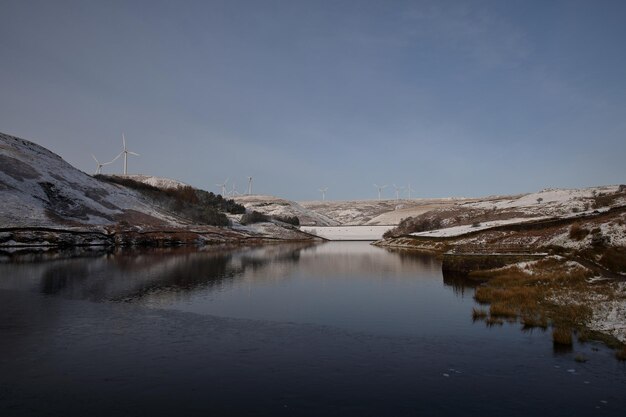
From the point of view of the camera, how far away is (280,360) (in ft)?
67.9

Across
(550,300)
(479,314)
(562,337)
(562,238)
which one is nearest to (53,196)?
(562,238)

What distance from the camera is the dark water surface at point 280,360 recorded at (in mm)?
15758

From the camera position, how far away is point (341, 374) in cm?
1886

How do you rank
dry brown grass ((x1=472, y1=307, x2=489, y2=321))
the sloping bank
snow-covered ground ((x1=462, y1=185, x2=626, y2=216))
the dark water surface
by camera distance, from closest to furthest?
the dark water surface
the sloping bank
dry brown grass ((x1=472, y1=307, x2=489, y2=321))
snow-covered ground ((x1=462, y1=185, x2=626, y2=216))

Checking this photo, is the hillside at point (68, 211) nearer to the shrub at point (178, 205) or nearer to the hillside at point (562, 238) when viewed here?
the shrub at point (178, 205)

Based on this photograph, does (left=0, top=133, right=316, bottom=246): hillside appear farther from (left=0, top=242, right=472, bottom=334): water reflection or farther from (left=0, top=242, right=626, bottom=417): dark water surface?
(left=0, top=242, right=626, bottom=417): dark water surface

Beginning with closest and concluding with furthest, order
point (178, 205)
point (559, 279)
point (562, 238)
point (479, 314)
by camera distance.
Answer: point (479, 314) < point (559, 279) < point (562, 238) < point (178, 205)

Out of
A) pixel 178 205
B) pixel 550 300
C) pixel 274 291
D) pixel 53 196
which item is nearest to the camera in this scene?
pixel 550 300

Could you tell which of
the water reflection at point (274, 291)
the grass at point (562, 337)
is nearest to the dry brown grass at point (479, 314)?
the water reflection at point (274, 291)

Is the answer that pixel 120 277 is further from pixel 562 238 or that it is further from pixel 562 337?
pixel 562 238

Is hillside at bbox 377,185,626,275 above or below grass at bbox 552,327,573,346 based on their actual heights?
above

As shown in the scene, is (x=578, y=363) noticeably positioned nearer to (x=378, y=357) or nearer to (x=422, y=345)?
(x=422, y=345)

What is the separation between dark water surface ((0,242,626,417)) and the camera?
1576 centimetres

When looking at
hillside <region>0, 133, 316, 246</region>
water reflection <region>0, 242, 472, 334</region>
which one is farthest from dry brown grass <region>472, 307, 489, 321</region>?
hillside <region>0, 133, 316, 246</region>
